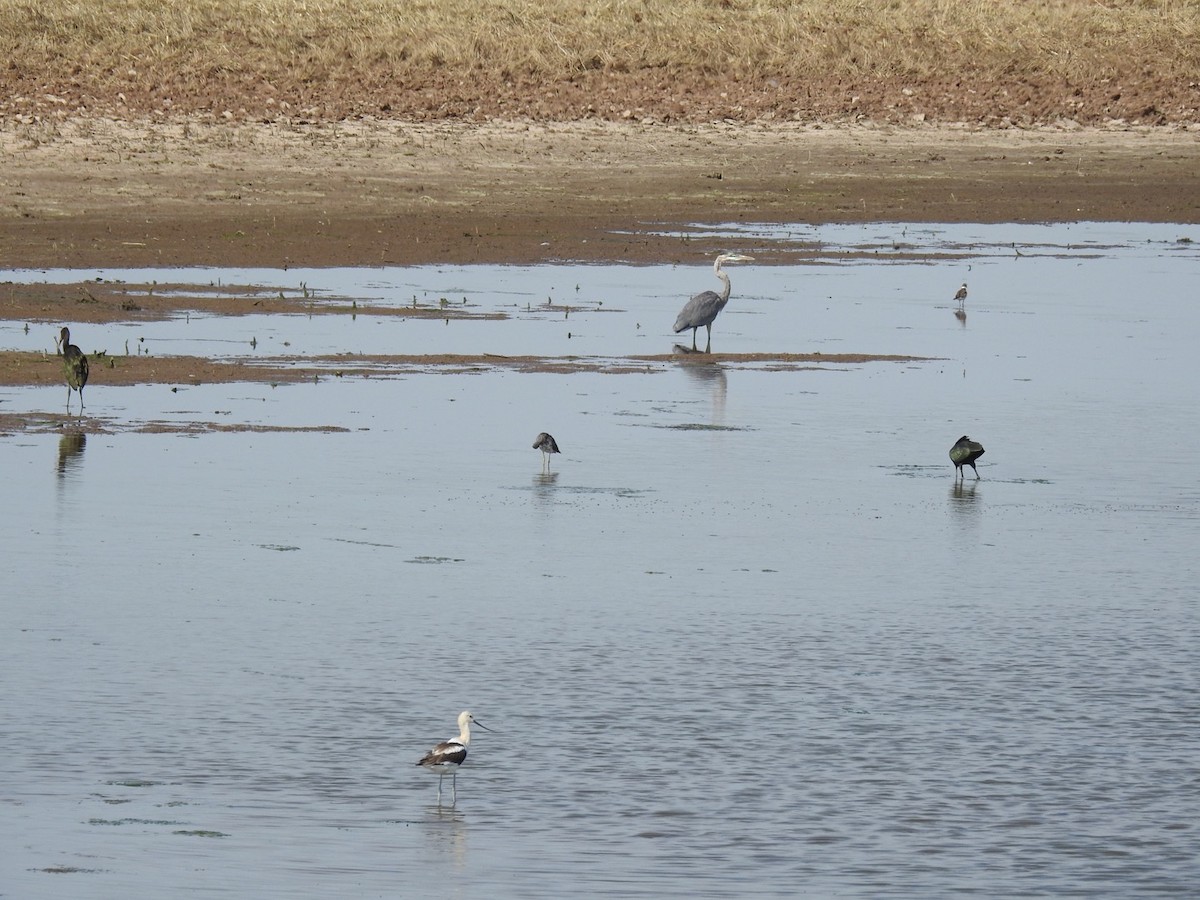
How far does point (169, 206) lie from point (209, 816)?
2352cm

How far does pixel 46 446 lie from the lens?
16.0 metres

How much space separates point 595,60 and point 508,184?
26.3 feet

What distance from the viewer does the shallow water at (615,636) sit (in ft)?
28.3

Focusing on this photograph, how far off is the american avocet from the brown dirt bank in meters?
18.3

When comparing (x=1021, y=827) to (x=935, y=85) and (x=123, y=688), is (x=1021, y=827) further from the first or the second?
(x=935, y=85)

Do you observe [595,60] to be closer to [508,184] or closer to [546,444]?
[508,184]

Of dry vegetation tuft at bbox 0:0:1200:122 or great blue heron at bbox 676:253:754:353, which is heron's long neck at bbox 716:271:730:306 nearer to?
great blue heron at bbox 676:253:754:353

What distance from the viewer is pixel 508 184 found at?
34844 mm

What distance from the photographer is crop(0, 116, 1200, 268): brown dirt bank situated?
29.3 m

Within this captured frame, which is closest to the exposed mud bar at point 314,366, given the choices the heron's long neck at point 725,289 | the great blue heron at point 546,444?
the heron's long neck at point 725,289

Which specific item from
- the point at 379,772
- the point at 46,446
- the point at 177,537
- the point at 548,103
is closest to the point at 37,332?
the point at 46,446

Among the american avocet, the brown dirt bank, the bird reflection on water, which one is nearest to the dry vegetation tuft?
the brown dirt bank

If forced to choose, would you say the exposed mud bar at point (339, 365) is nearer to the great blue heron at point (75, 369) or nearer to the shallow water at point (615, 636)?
A: the shallow water at point (615, 636)

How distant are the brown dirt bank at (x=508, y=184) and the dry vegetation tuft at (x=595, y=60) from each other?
111cm
